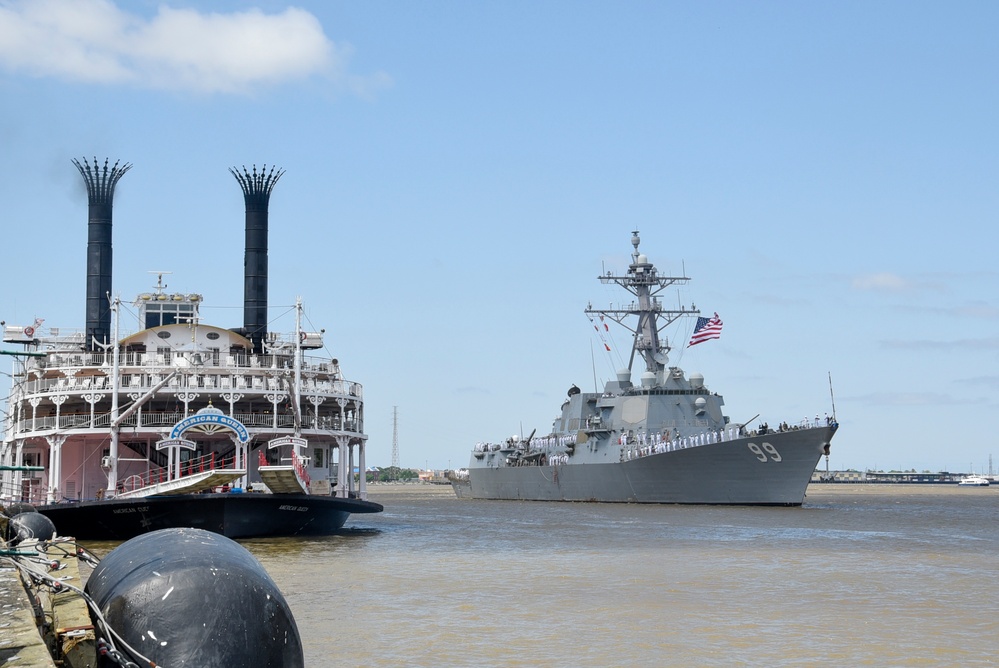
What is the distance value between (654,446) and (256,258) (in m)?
24.2

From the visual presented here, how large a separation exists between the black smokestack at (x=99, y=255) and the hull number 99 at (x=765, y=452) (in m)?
27.6

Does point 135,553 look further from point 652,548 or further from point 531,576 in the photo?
point 652,548

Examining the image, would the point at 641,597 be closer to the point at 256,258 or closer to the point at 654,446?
the point at 256,258

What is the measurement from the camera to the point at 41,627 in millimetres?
7676

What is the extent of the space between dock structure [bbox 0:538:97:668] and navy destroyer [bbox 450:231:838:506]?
45174 millimetres

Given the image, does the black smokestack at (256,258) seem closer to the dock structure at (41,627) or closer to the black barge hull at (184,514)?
the black barge hull at (184,514)

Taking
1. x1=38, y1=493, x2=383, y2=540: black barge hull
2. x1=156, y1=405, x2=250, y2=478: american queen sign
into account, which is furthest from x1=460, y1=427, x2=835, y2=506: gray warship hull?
x1=156, y1=405, x2=250, y2=478: american queen sign

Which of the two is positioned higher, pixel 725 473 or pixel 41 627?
pixel 725 473

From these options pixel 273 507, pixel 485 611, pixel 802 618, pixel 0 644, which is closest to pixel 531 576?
pixel 485 611

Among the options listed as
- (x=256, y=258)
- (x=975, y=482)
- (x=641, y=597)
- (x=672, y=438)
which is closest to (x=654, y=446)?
(x=672, y=438)

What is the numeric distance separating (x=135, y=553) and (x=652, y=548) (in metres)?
22.6

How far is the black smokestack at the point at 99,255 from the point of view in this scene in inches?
1483

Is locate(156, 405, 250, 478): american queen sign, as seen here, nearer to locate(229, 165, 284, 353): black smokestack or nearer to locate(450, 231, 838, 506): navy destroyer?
locate(229, 165, 284, 353): black smokestack

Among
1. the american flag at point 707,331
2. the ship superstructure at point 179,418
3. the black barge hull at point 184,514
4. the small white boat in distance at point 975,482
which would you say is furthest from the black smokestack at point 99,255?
the small white boat in distance at point 975,482
